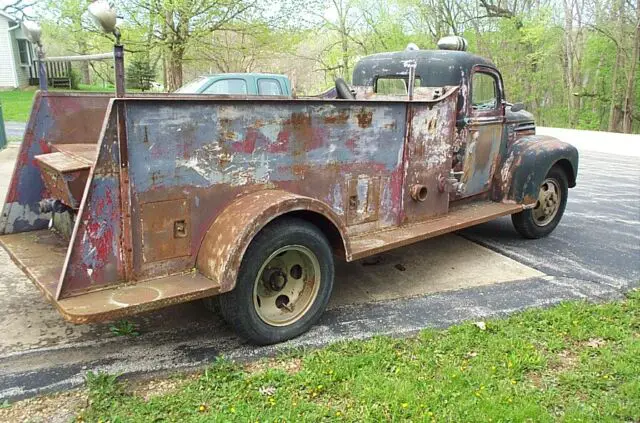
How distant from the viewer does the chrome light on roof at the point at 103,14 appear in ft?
9.12

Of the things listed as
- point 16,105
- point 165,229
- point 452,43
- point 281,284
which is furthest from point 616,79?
point 165,229

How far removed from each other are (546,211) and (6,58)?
3284 cm

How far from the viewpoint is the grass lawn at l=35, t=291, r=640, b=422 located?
2.92m

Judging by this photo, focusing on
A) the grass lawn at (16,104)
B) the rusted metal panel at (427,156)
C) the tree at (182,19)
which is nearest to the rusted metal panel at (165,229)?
the rusted metal panel at (427,156)

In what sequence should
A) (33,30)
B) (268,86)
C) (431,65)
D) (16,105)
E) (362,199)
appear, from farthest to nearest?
(16,105) → (268,86) → (431,65) → (362,199) → (33,30)

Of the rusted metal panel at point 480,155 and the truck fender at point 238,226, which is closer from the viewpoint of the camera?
the truck fender at point 238,226

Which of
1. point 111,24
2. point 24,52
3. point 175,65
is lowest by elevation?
point 175,65

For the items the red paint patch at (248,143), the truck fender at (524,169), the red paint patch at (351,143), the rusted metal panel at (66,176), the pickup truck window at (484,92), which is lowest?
the truck fender at (524,169)

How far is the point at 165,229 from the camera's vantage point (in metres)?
3.24

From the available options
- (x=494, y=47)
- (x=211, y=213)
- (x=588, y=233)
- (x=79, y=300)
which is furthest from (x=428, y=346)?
(x=494, y=47)

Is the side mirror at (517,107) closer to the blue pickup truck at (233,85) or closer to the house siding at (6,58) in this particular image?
the blue pickup truck at (233,85)

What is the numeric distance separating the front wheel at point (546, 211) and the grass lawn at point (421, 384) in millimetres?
2381

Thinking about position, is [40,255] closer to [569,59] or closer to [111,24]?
[111,24]

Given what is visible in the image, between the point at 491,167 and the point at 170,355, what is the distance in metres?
3.89
